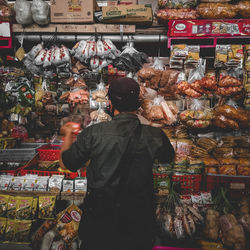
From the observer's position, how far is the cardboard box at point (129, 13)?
2805 mm

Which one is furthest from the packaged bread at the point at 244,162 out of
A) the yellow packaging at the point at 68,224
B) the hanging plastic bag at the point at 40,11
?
the hanging plastic bag at the point at 40,11

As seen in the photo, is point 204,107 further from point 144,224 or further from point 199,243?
point 144,224

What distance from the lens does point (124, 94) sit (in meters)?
1.41

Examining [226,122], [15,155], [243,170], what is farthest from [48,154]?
[243,170]

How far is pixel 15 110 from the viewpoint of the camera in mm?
3309

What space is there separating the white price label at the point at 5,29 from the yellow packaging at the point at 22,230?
267cm

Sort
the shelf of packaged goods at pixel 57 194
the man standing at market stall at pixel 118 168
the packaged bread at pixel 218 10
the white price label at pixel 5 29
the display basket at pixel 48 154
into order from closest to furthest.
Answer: the man standing at market stall at pixel 118 168 → the shelf of packaged goods at pixel 57 194 → the packaged bread at pixel 218 10 → the white price label at pixel 5 29 → the display basket at pixel 48 154

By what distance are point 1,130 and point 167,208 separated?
3.02 meters

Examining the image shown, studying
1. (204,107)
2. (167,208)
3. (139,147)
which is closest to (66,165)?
(139,147)

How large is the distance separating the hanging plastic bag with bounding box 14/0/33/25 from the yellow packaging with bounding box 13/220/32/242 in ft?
9.23

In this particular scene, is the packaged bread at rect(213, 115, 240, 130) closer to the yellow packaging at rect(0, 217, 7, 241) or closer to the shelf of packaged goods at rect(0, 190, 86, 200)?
the shelf of packaged goods at rect(0, 190, 86, 200)

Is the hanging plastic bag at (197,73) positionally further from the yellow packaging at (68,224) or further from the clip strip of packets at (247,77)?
the yellow packaging at (68,224)

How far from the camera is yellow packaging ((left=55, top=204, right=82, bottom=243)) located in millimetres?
2357

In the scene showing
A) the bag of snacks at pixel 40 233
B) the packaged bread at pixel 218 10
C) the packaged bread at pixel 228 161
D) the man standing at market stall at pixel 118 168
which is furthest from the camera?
the packaged bread at pixel 218 10
